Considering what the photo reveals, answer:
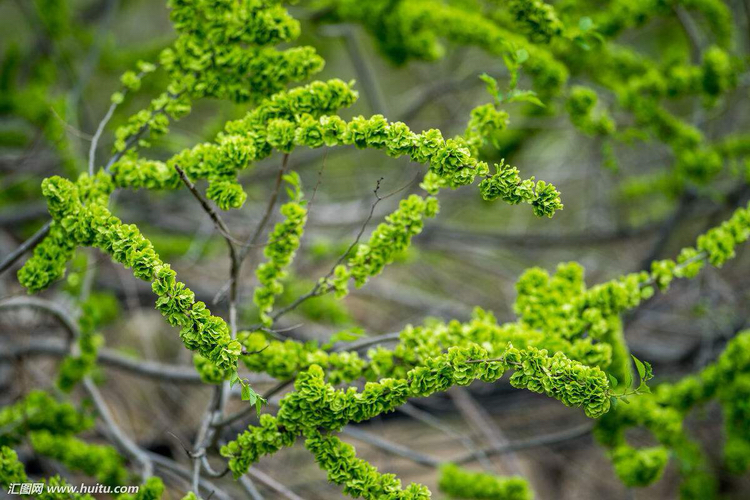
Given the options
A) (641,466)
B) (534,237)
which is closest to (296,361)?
(641,466)

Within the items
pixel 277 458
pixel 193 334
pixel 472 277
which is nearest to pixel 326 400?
pixel 193 334

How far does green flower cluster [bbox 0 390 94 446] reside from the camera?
2917 mm

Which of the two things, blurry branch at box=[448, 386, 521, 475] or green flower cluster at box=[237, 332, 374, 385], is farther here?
blurry branch at box=[448, 386, 521, 475]

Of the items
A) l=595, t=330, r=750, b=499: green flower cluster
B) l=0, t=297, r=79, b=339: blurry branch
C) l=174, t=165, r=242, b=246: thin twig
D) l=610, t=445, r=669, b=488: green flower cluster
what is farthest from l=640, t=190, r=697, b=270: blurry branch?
l=0, t=297, r=79, b=339: blurry branch

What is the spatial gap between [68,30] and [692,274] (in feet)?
16.7

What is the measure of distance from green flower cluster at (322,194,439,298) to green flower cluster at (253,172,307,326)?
0.21 meters

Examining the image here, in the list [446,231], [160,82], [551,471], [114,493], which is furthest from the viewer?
[551,471]

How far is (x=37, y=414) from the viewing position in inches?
117

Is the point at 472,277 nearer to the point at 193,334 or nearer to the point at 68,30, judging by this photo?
the point at 68,30

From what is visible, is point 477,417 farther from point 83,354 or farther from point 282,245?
point 83,354

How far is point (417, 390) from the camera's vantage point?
2066mm

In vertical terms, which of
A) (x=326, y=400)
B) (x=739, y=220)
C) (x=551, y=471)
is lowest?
(x=551, y=471)

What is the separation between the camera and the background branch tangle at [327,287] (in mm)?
2053

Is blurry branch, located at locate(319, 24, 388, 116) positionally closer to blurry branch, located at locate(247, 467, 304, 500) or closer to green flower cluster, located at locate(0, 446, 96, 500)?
blurry branch, located at locate(247, 467, 304, 500)
